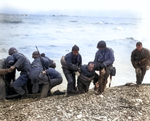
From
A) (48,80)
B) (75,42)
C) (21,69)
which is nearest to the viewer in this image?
(48,80)

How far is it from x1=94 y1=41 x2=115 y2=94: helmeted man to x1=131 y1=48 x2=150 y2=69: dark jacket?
789 mm

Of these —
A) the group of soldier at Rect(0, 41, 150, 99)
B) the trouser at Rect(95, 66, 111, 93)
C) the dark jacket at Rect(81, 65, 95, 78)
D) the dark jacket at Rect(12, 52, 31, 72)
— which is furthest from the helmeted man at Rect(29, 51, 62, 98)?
the trouser at Rect(95, 66, 111, 93)

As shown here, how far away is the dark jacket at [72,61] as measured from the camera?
18.4ft

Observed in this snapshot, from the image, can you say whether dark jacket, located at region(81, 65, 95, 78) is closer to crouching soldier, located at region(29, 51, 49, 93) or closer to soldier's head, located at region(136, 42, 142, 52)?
crouching soldier, located at region(29, 51, 49, 93)

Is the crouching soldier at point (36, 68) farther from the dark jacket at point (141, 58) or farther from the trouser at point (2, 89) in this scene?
the dark jacket at point (141, 58)

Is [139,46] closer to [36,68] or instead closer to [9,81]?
[36,68]

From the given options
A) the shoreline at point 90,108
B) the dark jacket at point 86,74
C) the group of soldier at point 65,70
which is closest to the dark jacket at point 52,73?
the group of soldier at point 65,70

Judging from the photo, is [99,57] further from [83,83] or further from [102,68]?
[83,83]

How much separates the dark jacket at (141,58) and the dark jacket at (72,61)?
5.69 feet

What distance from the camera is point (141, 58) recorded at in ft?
19.3

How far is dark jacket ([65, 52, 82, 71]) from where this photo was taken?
5621 mm

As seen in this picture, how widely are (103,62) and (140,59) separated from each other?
4.13ft

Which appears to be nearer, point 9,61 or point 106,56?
point 9,61

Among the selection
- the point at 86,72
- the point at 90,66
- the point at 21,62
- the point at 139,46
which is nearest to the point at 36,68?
the point at 21,62
